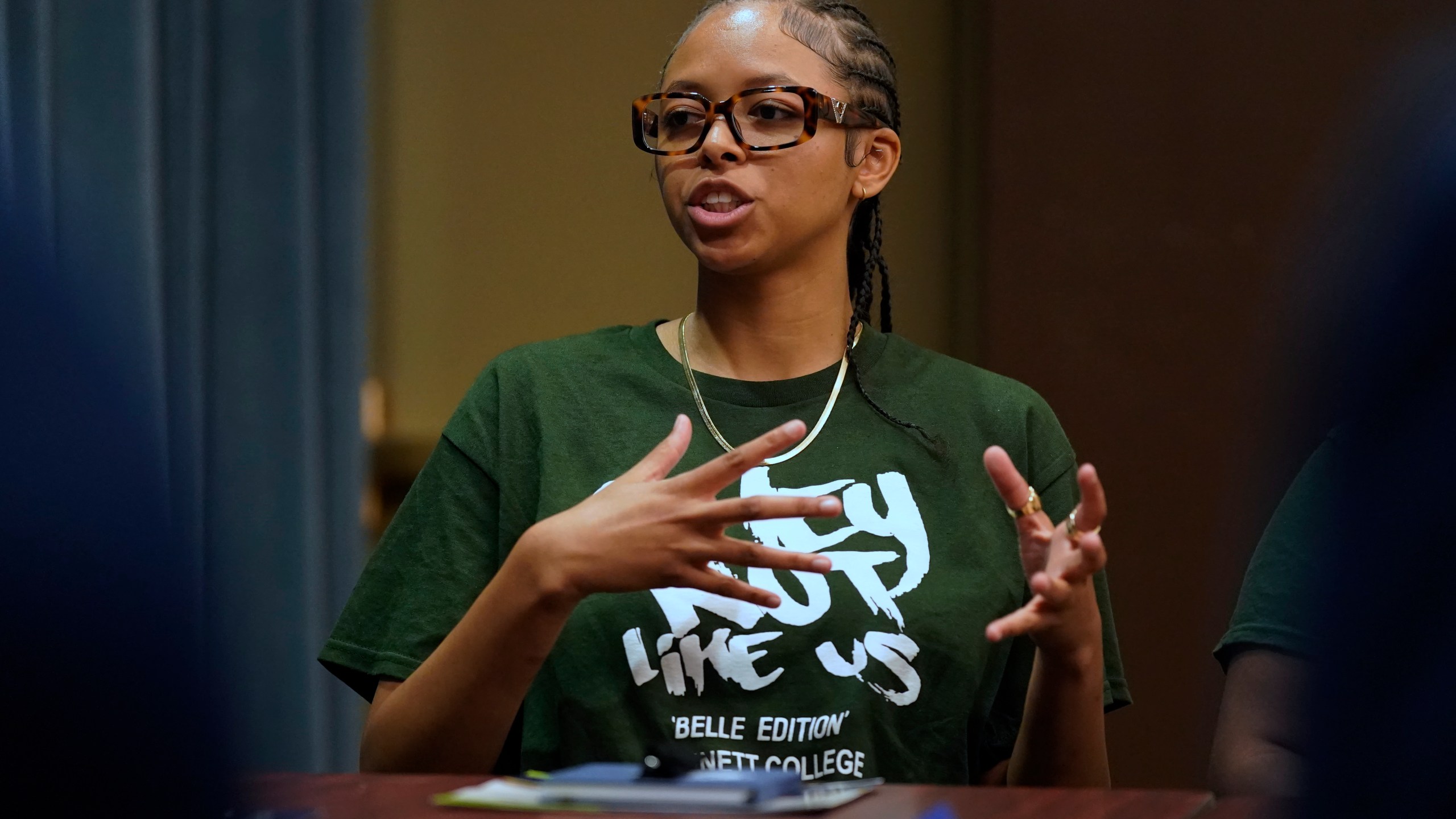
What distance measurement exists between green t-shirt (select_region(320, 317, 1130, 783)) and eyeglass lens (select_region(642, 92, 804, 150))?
24 cm

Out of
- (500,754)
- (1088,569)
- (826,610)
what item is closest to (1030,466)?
(826,610)

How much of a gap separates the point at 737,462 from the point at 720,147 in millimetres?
407

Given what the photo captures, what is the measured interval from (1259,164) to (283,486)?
1657mm

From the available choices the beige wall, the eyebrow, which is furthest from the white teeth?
the beige wall

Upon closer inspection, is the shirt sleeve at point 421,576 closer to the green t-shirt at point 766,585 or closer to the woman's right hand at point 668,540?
the green t-shirt at point 766,585

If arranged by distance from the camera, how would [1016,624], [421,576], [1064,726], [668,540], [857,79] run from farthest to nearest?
[857,79] → [421,576] → [1064,726] → [668,540] → [1016,624]

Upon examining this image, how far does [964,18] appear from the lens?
264 centimetres

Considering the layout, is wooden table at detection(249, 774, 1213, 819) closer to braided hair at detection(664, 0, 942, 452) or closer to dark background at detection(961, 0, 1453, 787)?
braided hair at detection(664, 0, 942, 452)

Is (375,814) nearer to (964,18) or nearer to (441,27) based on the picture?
(441,27)

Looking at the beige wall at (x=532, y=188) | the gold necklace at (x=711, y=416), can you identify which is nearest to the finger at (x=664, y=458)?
the gold necklace at (x=711, y=416)

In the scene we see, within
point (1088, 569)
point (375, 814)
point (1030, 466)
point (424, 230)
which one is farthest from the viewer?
point (424, 230)

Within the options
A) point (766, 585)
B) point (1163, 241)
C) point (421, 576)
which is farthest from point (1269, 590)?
point (1163, 241)

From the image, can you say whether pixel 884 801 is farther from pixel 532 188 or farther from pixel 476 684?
pixel 532 188

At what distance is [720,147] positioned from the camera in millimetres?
1444
